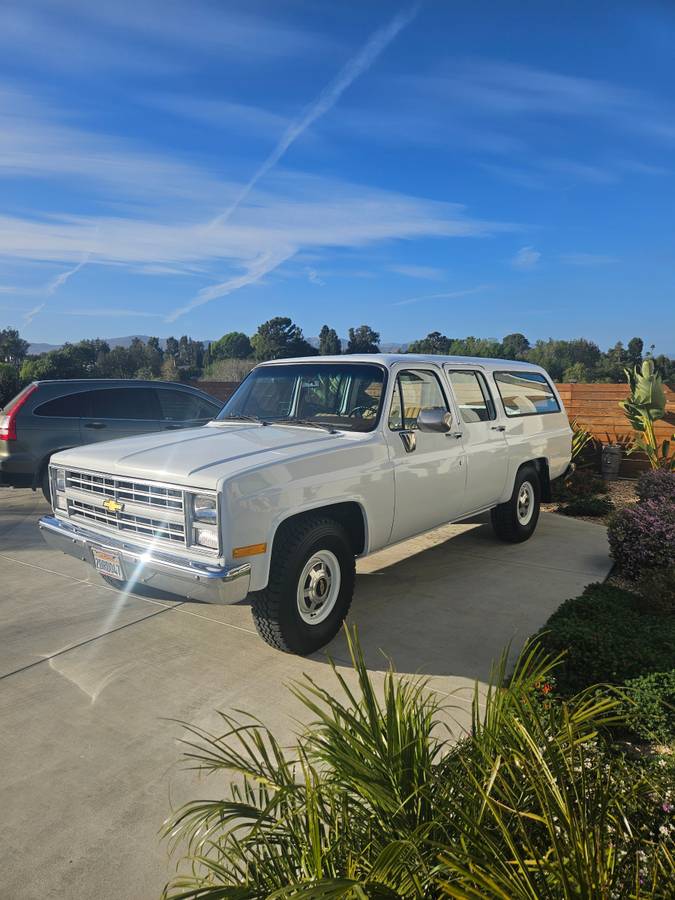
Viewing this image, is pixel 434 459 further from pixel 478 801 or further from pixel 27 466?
pixel 27 466

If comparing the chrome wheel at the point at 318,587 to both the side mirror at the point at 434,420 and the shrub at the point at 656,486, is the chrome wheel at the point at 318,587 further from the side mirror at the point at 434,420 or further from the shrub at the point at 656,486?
the shrub at the point at 656,486

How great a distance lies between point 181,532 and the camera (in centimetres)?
403

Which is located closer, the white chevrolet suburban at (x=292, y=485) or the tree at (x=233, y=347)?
the white chevrolet suburban at (x=292, y=485)

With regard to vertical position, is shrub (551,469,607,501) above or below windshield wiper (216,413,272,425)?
below

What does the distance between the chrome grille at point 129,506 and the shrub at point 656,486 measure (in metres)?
5.79

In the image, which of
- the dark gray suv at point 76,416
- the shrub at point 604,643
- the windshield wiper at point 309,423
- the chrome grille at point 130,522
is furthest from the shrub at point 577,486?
the chrome grille at point 130,522

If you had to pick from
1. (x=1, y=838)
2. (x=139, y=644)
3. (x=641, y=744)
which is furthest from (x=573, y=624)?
(x=1, y=838)

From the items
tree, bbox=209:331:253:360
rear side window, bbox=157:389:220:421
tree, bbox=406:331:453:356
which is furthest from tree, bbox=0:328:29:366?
rear side window, bbox=157:389:220:421

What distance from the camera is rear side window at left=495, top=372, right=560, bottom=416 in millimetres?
7078

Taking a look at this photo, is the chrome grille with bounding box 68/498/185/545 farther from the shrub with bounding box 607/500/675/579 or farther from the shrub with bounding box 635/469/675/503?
the shrub with bounding box 635/469/675/503

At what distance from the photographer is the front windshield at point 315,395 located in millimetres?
5232

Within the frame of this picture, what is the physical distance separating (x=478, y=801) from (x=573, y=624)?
275 cm

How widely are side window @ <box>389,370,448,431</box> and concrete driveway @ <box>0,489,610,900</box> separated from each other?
1.49 meters

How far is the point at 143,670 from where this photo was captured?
4.15 meters
